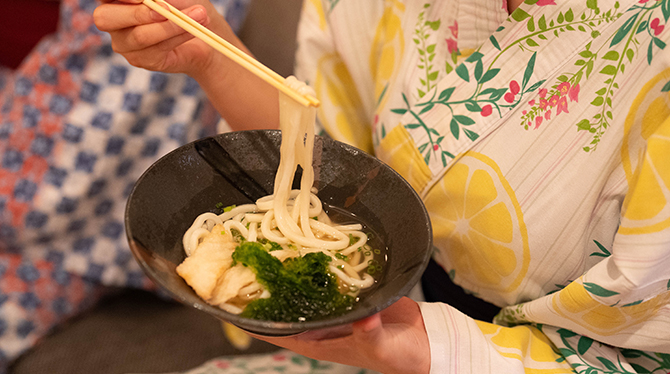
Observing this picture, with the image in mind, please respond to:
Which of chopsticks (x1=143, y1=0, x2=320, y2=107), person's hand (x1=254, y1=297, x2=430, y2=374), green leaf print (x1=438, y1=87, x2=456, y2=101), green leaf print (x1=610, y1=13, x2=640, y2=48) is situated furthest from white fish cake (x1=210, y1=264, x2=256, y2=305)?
green leaf print (x1=610, y1=13, x2=640, y2=48)

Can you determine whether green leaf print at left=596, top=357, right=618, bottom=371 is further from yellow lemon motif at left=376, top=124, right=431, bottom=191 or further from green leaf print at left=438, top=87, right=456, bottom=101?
green leaf print at left=438, top=87, right=456, bottom=101

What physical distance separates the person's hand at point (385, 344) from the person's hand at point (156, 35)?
75 cm

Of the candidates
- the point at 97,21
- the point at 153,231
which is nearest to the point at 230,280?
the point at 153,231

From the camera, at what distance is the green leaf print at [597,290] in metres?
0.91

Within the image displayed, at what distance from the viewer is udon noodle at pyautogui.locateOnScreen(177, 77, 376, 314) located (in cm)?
93

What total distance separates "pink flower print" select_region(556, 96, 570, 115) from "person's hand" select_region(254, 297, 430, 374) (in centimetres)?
56

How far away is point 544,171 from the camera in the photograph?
1.01 meters

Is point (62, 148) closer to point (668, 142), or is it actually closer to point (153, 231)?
point (153, 231)

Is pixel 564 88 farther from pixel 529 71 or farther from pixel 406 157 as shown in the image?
pixel 406 157

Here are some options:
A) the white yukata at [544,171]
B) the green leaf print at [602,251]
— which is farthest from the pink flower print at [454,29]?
the green leaf print at [602,251]

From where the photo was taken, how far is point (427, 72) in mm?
1240

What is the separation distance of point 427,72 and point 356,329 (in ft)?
2.30

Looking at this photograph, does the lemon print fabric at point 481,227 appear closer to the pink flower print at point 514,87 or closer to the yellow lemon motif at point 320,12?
the pink flower print at point 514,87

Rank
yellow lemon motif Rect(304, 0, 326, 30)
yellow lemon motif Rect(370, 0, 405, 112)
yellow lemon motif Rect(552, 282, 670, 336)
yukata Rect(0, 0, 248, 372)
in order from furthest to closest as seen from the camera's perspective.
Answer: yukata Rect(0, 0, 248, 372) < yellow lemon motif Rect(304, 0, 326, 30) < yellow lemon motif Rect(370, 0, 405, 112) < yellow lemon motif Rect(552, 282, 670, 336)
